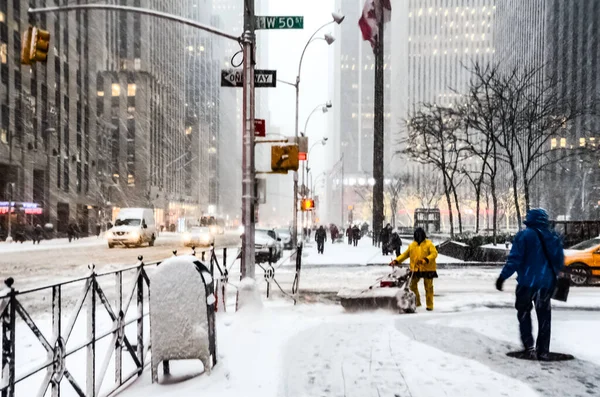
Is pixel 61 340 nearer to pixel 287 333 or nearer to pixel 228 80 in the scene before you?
pixel 287 333

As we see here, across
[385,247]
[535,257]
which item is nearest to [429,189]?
[385,247]

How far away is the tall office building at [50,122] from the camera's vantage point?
170 ft

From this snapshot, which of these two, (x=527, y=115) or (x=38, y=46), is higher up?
(x=527, y=115)

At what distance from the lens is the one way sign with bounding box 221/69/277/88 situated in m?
13.0

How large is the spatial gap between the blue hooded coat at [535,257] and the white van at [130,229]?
33011 mm

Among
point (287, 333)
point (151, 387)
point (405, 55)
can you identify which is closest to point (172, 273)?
point (151, 387)

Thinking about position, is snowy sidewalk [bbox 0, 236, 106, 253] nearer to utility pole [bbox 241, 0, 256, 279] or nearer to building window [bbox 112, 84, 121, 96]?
utility pole [bbox 241, 0, 256, 279]

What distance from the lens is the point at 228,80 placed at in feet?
43.4

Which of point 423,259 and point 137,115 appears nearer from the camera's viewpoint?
point 423,259

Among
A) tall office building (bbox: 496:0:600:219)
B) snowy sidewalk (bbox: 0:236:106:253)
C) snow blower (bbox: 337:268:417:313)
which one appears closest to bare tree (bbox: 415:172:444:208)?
tall office building (bbox: 496:0:600:219)

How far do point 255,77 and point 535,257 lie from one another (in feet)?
25.3

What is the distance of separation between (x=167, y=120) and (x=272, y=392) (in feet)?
369

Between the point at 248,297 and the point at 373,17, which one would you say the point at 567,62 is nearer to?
the point at 373,17

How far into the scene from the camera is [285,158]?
11.6 meters
